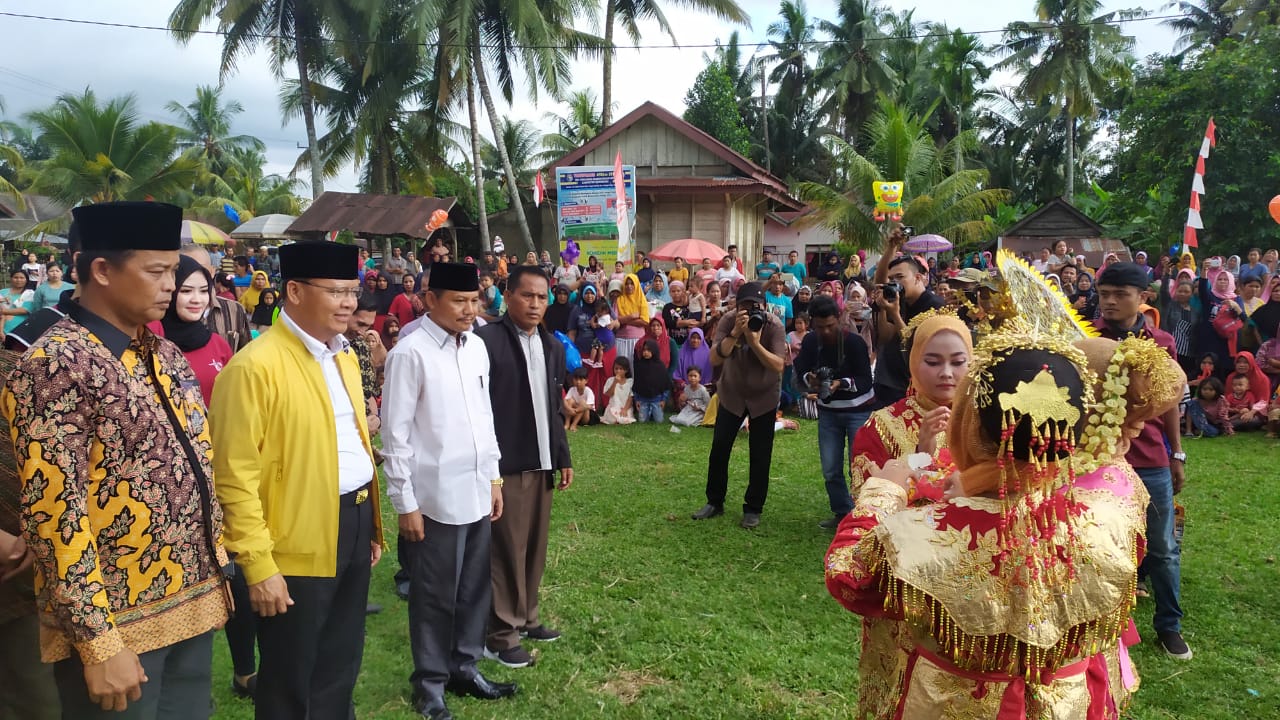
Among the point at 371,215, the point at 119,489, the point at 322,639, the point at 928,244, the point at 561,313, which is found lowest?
the point at 322,639

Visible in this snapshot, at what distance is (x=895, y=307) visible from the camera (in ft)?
17.7

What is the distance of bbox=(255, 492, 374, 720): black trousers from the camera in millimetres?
2738

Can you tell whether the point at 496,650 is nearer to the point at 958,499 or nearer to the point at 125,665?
the point at 125,665

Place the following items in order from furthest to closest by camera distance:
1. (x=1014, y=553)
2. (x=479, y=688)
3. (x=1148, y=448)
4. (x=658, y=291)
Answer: (x=658, y=291) → (x=1148, y=448) → (x=479, y=688) → (x=1014, y=553)

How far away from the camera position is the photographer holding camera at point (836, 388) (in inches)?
236

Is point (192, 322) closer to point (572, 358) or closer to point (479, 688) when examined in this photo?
point (479, 688)

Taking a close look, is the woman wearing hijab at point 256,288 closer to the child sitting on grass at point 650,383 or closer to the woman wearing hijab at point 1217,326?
the child sitting on grass at point 650,383

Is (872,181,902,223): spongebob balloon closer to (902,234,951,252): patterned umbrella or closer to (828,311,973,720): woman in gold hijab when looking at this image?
(902,234,951,252): patterned umbrella

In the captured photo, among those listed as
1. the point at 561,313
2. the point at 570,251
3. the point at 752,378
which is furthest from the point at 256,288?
the point at 752,378

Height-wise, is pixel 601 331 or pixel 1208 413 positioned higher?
pixel 601 331

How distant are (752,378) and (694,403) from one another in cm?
430

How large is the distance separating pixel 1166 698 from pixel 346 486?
386 cm

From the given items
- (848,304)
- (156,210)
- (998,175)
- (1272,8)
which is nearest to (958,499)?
(156,210)

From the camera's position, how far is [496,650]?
13.5 feet
